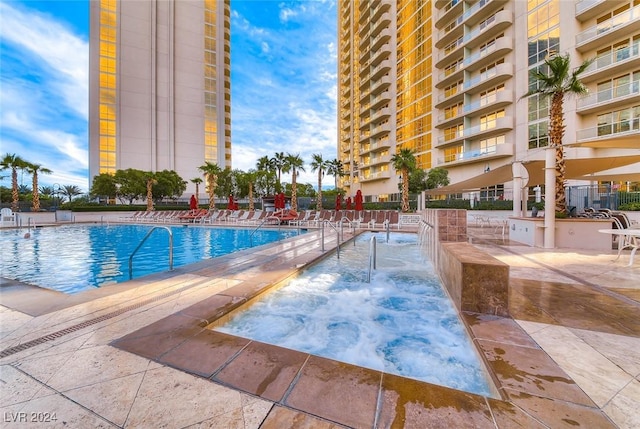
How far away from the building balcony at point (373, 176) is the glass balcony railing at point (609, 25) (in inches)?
874

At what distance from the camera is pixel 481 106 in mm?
25766

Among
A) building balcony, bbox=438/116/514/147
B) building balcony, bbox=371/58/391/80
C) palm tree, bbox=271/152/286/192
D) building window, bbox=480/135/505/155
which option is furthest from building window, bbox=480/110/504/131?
palm tree, bbox=271/152/286/192

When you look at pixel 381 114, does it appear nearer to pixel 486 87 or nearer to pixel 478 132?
pixel 486 87

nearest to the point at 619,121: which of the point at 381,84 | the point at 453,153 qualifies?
the point at 453,153

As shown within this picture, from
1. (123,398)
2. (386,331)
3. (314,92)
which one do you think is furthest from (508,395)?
(314,92)

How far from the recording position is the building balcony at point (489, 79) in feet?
78.5

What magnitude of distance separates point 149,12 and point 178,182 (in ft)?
97.4

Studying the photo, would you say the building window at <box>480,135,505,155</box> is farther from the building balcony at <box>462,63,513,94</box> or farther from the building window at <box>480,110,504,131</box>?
the building balcony at <box>462,63,513,94</box>

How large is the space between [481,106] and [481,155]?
480 centimetres

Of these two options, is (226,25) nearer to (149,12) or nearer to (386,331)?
(149,12)

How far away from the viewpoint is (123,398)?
182 centimetres

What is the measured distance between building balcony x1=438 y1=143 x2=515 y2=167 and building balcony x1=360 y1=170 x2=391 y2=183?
9167 mm

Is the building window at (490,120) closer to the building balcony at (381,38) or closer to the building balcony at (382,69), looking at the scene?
the building balcony at (382,69)

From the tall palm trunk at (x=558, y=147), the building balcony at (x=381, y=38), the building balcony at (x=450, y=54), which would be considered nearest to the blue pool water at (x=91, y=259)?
the tall palm trunk at (x=558, y=147)
